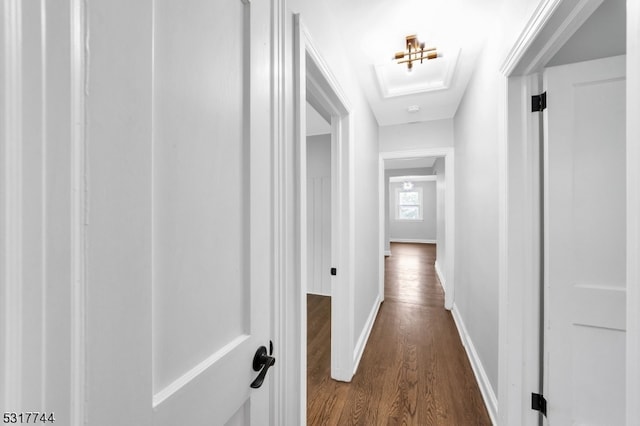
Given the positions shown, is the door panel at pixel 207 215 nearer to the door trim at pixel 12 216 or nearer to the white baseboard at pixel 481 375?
the door trim at pixel 12 216

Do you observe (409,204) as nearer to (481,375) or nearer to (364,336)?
(364,336)

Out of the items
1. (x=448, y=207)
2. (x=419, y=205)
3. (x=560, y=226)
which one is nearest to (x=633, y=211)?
(x=560, y=226)

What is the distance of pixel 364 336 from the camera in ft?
8.11

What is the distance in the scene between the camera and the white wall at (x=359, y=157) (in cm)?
137

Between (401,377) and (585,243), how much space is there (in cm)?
148

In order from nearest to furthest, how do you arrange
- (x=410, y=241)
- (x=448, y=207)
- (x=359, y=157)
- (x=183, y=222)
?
(x=183, y=222), (x=359, y=157), (x=448, y=207), (x=410, y=241)

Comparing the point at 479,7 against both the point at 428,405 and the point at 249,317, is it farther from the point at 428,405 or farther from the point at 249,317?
the point at 428,405

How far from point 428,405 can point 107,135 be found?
216cm

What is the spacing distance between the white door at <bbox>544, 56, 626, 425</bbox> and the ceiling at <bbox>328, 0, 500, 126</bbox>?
27.5 inches

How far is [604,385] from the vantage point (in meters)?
1.22

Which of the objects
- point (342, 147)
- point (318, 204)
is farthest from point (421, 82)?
point (318, 204)

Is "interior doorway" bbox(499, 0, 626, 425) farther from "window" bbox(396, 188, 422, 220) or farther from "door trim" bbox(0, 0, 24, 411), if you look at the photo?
"window" bbox(396, 188, 422, 220)

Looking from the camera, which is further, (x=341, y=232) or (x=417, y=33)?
Result: (x=341, y=232)

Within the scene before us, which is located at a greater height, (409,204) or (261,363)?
(409,204)
